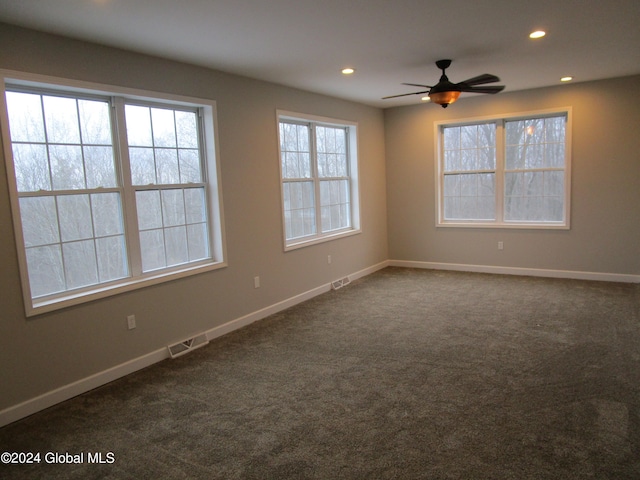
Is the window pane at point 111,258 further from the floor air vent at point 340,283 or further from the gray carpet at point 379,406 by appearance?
the floor air vent at point 340,283

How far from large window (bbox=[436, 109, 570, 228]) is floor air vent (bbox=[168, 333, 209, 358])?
435 cm

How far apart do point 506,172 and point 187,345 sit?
5057 millimetres

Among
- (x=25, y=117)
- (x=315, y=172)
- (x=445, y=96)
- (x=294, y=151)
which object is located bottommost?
(x=315, y=172)

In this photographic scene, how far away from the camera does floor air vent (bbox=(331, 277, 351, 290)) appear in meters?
6.10

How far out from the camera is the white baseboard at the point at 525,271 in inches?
231

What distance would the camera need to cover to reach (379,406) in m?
2.93

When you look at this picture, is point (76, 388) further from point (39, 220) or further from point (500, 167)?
point (500, 167)

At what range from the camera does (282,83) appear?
5.11 meters

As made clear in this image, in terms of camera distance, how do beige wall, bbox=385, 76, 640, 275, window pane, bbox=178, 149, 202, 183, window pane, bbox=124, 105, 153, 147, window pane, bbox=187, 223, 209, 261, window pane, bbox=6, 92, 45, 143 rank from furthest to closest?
beige wall, bbox=385, 76, 640, 275 < window pane, bbox=187, 223, 209, 261 < window pane, bbox=178, 149, 202, 183 < window pane, bbox=124, 105, 153, 147 < window pane, bbox=6, 92, 45, 143

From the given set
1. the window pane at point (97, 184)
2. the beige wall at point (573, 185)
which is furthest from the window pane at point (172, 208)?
the beige wall at point (573, 185)

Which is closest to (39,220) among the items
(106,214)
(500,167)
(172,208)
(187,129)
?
(106,214)

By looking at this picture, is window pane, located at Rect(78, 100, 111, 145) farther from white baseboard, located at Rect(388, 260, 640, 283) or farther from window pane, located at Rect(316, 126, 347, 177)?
white baseboard, located at Rect(388, 260, 640, 283)

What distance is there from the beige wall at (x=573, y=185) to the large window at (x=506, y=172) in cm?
15

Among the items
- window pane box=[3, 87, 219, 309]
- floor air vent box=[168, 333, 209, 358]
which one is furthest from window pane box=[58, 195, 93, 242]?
floor air vent box=[168, 333, 209, 358]
